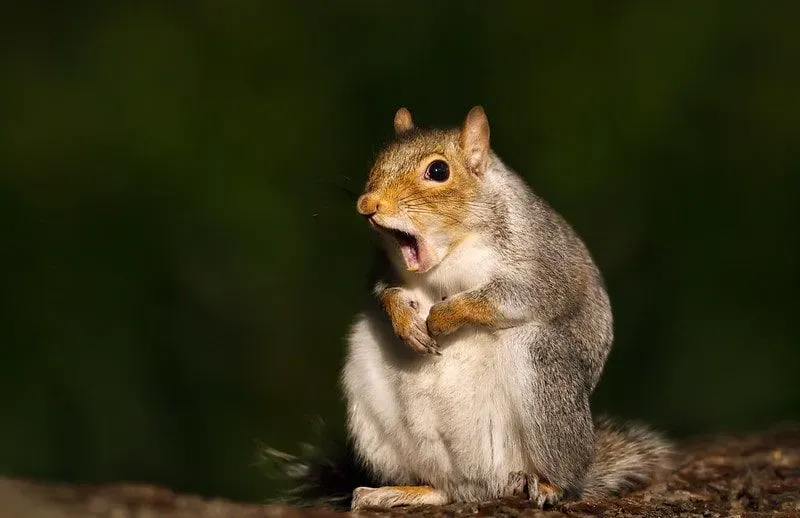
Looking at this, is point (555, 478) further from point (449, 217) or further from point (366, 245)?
point (366, 245)

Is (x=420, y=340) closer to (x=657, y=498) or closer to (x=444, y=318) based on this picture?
(x=444, y=318)

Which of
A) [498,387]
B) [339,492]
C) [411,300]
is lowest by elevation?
[339,492]

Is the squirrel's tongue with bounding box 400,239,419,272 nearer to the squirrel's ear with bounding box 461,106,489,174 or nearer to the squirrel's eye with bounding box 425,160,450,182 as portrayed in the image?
the squirrel's eye with bounding box 425,160,450,182

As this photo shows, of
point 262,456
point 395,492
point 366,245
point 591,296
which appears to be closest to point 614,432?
point 591,296

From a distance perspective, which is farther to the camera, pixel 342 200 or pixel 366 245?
pixel 366 245

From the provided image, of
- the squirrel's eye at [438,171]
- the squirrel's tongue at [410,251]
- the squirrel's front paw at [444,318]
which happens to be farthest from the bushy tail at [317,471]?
the squirrel's eye at [438,171]

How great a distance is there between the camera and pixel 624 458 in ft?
16.3

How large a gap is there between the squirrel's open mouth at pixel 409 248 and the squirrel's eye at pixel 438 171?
222mm

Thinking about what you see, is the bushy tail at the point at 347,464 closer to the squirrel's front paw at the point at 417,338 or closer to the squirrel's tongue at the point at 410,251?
the squirrel's front paw at the point at 417,338

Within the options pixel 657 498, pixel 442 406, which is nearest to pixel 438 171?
pixel 442 406

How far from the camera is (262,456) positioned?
5145 mm

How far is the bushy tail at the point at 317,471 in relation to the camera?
5.04 m

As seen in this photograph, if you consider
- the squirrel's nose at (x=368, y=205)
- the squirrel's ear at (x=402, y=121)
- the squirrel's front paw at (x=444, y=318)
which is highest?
the squirrel's ear at (x=402, y=121)

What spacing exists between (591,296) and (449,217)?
683 millimetres
